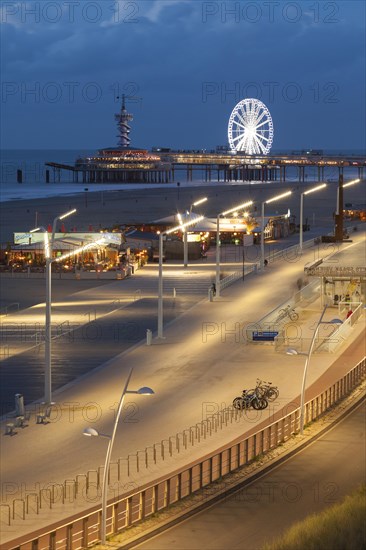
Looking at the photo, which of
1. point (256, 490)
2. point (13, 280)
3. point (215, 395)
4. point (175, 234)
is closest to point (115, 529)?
point (256, 490)

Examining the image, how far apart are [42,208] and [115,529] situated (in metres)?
85.8

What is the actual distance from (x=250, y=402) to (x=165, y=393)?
2.60 metres

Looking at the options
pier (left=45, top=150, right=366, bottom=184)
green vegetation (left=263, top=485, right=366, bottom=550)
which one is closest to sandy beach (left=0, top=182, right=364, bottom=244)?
pier (left=45, top=150, right=366, bottom=184)

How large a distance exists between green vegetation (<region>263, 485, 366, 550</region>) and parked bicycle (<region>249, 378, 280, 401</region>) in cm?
993

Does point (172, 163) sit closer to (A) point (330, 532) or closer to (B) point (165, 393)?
(B) point (165, 393)

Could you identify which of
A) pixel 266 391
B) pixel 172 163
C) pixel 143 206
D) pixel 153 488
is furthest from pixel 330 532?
pixel 172 163

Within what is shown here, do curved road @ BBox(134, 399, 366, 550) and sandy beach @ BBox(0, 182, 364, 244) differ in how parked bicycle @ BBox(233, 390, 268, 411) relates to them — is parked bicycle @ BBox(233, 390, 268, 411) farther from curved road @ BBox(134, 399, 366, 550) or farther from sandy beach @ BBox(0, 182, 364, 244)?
sandy beach @ BBox(0, 182, 364, 244)

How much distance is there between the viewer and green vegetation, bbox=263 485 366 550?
1658 centimetres

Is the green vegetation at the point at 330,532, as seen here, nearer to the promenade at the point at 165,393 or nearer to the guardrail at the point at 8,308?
the promenade at the point at 165,393

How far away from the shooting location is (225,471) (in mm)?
22688

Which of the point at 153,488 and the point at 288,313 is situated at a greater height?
the point at 288,313

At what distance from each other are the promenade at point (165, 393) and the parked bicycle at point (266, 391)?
0.78ft

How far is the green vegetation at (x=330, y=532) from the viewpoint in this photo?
16.6 m

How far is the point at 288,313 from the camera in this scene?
42.2 m
